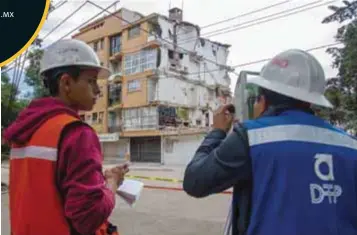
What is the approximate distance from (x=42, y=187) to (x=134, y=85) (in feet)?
119

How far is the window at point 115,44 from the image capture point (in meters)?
39.9

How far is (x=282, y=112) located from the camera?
1.57m

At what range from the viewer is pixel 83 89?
1.75 metres

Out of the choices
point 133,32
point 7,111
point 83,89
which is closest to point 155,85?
point 133,32

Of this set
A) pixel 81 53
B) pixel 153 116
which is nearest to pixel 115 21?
pixel 153 116

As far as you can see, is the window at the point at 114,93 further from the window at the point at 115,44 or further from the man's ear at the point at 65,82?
the man's ear at the point at 65,82

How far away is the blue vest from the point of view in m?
1.44

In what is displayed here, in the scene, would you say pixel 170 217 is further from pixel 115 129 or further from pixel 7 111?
pixel 115 129

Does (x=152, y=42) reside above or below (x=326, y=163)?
above

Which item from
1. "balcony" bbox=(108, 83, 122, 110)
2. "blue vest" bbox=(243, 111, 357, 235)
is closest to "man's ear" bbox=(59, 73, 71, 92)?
"blue vest" bbox=(243, 111, 357, 235)

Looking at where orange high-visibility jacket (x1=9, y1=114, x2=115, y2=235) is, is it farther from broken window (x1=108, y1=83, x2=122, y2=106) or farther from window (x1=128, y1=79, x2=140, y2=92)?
broken window (x1=108, y1=83, x2=122, y2=106)

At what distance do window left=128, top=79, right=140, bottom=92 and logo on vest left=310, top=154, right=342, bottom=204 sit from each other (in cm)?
3564

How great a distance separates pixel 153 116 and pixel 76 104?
33920 millimetres

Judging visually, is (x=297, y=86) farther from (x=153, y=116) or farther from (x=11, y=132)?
(x=153, y=116)
